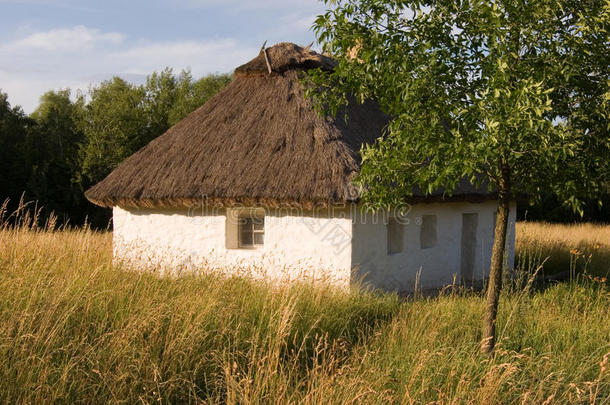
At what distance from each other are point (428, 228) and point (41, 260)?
702cm

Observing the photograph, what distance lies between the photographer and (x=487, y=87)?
466cm

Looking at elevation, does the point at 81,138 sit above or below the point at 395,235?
above

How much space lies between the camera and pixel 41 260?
5.49 metres

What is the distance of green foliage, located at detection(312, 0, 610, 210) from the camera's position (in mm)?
4441

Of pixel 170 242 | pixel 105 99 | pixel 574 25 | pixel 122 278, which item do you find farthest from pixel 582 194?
pixel 105 99

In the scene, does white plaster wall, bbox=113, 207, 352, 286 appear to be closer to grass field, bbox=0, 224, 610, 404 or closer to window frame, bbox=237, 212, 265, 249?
window frame, bbox=237, 212, 265, 249

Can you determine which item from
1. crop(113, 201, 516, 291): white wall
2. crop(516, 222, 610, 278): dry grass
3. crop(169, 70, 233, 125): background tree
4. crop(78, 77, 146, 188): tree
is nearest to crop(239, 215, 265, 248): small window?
crop(113, 201, 516, 291): white wall

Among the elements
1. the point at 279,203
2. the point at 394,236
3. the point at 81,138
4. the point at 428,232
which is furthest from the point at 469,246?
the point at 81,138

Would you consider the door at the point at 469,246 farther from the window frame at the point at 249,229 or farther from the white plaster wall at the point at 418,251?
the window frame at the point at 249,229

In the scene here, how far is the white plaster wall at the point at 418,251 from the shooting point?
865 centimetres

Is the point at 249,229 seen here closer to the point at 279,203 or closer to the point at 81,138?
the point at 279,203

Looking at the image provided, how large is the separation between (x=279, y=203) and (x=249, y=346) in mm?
3881

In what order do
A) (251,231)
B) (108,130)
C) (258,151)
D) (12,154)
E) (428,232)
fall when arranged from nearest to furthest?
(258,151)
(251,231)
(428,232)
(12,154)
(108,130)

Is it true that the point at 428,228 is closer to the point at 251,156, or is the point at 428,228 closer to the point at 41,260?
the point at 251,156
